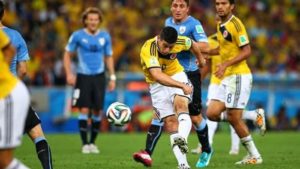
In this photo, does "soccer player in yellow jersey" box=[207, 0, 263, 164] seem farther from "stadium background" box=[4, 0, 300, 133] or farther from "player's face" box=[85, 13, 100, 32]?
"stadium background" box=[4, 0, 300, 133]

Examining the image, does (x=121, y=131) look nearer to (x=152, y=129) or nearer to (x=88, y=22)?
(x=88, y=22)

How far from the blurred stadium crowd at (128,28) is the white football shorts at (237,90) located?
43.4 feet

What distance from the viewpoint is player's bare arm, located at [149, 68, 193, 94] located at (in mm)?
10055

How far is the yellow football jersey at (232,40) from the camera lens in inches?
460

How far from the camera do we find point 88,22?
50.5 feet

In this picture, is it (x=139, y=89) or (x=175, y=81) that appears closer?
(x=175, y=81)

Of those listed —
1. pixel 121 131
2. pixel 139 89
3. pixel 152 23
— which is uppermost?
pixel 152 23

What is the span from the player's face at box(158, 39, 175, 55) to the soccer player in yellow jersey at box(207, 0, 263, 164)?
158 cm

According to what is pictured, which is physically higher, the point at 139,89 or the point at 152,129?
the point at 152,129

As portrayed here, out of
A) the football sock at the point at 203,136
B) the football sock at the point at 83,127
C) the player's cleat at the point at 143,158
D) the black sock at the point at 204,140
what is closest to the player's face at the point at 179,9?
the football sock at the point at 203,136

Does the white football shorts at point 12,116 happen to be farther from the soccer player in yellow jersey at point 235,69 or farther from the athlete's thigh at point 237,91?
the athlete's thigh at point 237,91

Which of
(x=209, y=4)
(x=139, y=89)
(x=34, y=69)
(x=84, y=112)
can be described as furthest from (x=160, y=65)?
(x=209, y=4)

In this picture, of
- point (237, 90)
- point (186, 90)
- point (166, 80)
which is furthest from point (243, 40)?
point (166, 80)

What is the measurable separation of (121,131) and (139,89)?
1.75 meters
